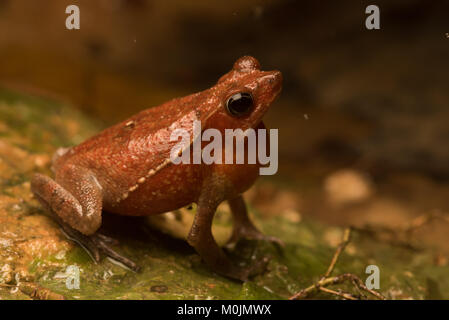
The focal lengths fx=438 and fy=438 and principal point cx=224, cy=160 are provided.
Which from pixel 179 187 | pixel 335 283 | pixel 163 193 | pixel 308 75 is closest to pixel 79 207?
pixel 163 193

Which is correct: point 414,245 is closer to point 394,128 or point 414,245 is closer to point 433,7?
point 394,128

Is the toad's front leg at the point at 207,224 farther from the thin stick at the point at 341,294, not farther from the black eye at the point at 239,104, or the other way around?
the thin stick at the point at 341,294

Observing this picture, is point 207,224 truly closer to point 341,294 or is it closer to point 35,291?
point 341,294

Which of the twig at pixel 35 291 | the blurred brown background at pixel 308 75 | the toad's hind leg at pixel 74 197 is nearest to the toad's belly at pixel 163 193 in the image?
the toad's hind leg at pixel 74 197

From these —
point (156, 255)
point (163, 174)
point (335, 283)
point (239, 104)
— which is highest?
point (239, 104)
